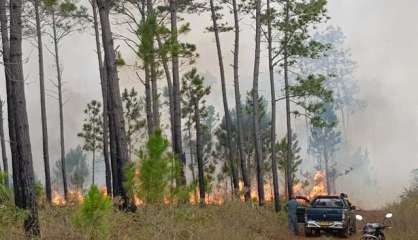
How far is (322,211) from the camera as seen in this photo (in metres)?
19.2

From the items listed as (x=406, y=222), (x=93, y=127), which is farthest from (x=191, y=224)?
(x=93, y=127)

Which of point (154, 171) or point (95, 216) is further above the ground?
point (154, 171)

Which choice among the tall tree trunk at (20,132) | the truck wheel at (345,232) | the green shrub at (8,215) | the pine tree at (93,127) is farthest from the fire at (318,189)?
the tall tree trunk at (20,132)

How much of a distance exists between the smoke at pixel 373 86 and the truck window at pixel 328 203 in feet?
249

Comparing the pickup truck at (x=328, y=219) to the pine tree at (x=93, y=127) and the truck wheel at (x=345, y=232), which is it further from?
the pine tree at (x=93, y=127)

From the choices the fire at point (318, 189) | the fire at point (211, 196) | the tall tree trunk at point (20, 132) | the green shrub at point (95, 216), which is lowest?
the fire at point (318, 189)

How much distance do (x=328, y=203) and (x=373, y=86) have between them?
11034 cm

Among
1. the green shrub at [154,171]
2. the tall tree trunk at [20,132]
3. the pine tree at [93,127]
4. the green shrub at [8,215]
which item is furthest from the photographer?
the pine tree at [93,127]

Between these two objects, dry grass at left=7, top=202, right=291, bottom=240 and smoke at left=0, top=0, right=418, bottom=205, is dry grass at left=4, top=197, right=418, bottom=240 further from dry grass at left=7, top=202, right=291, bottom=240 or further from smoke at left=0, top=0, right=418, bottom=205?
smoke at left=0, top=0, right=418, bottom=205

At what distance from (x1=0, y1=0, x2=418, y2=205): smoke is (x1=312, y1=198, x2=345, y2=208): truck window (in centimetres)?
7583

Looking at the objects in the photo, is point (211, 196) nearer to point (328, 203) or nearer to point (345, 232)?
point (328, 203)

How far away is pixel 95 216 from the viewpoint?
10.5m

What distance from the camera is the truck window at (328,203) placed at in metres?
19.9

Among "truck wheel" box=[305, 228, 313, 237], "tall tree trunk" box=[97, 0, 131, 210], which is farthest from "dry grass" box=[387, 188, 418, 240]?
"tall tree trunk" box=[97, 0, 131, 210]
